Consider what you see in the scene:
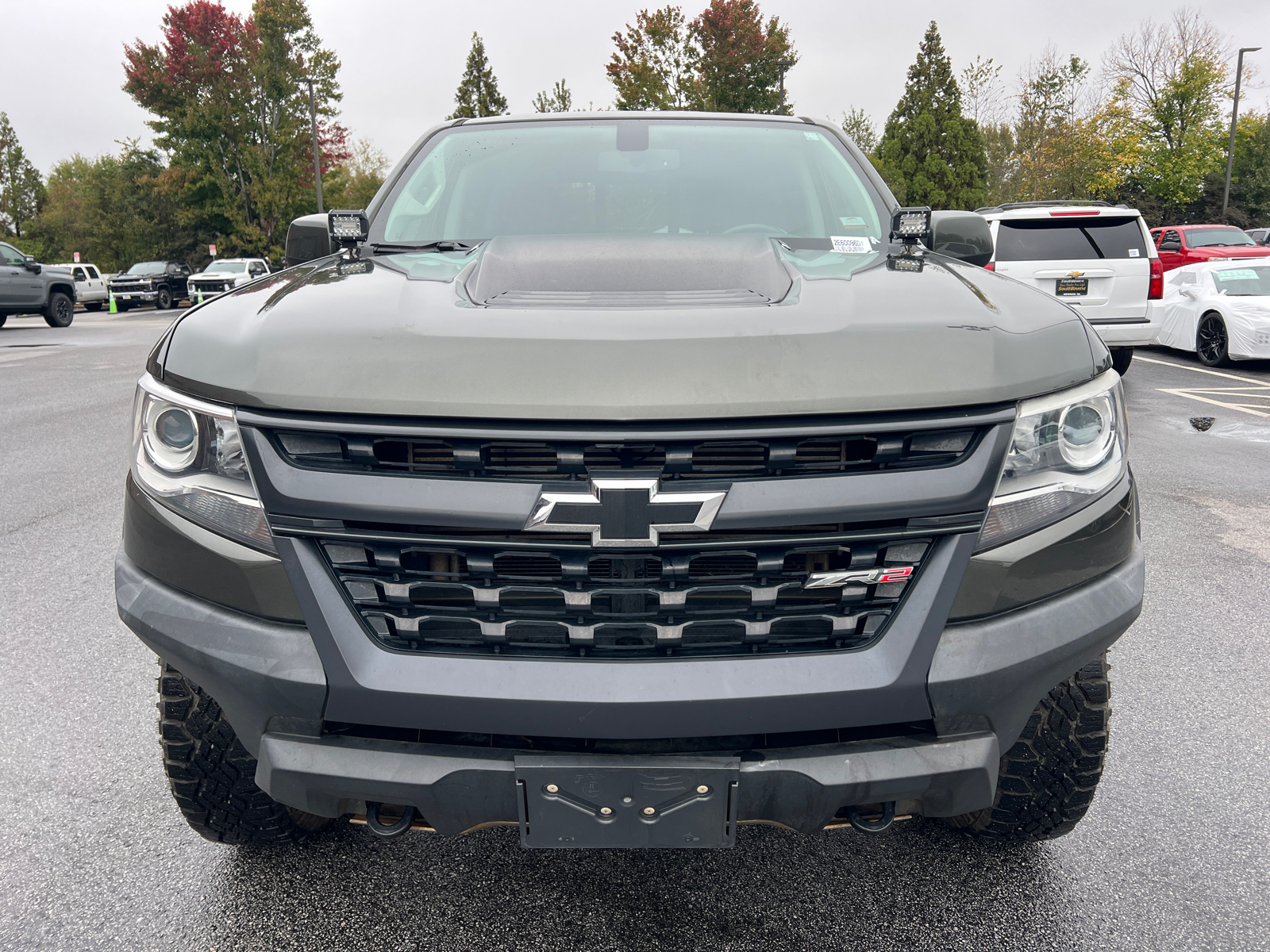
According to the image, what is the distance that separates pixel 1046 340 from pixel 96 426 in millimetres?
8461

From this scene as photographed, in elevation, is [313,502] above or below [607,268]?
below

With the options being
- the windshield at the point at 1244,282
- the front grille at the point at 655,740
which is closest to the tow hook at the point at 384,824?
the front grille at the point at 655,740

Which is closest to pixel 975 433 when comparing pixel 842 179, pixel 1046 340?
pixel 1046 340

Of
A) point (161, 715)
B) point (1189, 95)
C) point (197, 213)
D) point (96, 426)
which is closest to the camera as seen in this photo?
point (161, 715)

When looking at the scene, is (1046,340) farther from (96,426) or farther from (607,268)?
(96,426)

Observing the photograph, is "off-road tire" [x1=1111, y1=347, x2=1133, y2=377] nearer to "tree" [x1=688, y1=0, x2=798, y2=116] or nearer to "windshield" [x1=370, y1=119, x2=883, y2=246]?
"windshield" [x1=370, y1=119, x2=883, y2=246]

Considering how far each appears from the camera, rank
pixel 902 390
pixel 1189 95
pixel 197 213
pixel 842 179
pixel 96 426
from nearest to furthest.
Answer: pixel 902 390
pixel 842 179
pixel 96 426
pixel 1189 95
pixel 197 213

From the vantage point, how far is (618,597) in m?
1.49

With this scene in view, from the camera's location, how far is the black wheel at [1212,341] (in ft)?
38.3

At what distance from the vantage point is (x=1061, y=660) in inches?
62.4

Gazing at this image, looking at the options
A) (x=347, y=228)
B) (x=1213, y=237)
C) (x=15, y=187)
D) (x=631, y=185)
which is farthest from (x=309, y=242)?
(x=15, y=187)

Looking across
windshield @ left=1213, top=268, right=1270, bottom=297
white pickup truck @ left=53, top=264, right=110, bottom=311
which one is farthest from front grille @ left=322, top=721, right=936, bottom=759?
white pickup truck @ left=53, top=264, right=110, bottom=311

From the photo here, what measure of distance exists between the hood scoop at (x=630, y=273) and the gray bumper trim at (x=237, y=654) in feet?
2.31

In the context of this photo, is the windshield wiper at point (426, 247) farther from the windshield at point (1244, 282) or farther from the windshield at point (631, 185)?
the windshield at point (1244, 282)
